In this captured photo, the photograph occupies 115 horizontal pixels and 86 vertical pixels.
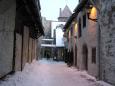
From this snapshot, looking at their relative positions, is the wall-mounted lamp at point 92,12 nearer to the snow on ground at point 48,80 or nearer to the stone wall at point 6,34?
the snow on ground at point 48,80

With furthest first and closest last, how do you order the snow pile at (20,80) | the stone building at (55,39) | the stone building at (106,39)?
the stone building at (55,39) → the stone building at (106,39) → the snow pile at (20,80)

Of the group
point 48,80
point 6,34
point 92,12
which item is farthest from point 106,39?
point 6,34

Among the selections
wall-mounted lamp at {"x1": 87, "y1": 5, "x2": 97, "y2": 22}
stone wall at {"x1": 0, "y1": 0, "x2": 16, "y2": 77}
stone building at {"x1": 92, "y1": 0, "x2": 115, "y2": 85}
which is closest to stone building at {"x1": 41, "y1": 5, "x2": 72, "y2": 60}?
wall-mounted lamp at {"x1": 87, "y1": 5, "x2": 97, "y2": 22}

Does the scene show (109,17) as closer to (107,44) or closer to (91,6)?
(107,44)

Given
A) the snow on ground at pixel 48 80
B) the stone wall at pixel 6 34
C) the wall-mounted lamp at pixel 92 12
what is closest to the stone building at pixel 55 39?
the wall-mounted lamp at pixel 92 12

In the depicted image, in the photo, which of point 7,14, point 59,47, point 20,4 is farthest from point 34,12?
point 59,47

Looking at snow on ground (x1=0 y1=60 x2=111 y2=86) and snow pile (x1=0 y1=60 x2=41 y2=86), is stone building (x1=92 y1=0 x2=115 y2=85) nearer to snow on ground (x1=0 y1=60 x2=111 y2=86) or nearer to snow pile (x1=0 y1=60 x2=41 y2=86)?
snow on ground (x1=0 y1=60 x2=111 y2=86)

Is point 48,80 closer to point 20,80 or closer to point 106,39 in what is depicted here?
point 20,80

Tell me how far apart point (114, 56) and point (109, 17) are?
1.92 metres

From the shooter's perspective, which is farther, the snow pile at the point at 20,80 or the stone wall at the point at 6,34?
the stone wall at the point at 6,34

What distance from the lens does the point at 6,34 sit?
1316 centimetres

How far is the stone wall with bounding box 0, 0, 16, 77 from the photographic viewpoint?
41.3 feet

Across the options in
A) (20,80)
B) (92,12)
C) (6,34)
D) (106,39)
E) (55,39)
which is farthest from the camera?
(55,39)

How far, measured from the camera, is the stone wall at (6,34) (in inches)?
496
